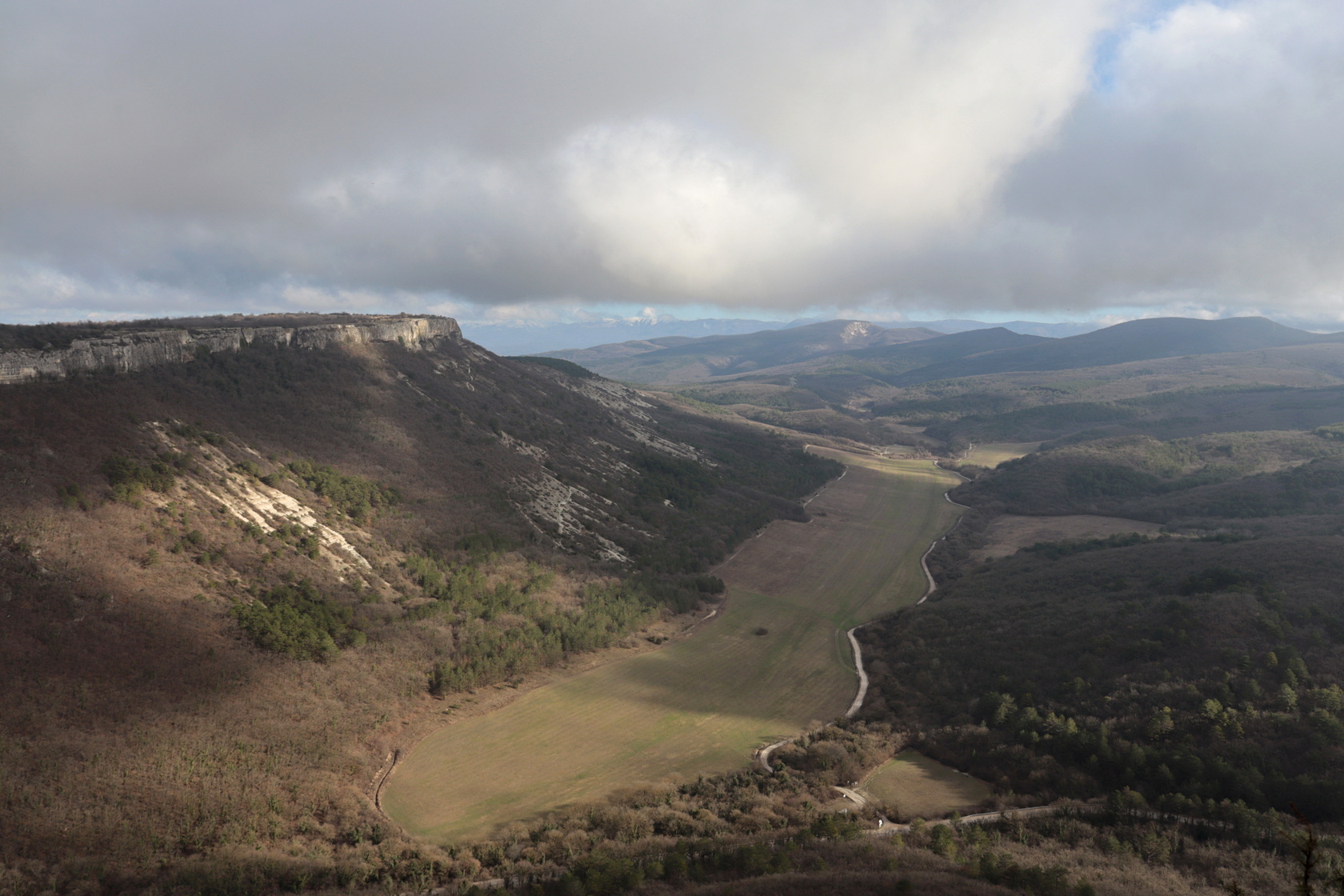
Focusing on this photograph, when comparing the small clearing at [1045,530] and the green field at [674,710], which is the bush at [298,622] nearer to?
the green field at [674,710]

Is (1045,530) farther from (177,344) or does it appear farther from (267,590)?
(177,344)

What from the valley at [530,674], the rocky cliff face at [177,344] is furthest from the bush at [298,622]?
the rocky cliff face at [177,344]

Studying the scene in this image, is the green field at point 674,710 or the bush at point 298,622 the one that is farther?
the bush at point 298,622

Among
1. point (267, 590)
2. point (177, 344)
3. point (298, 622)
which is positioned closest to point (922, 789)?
point (298, 622)

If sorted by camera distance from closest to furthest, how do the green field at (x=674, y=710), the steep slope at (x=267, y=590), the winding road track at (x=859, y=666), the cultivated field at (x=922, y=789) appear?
the steep slope at (x=267, y=590) < the cultivated field at (x=922, y=789) < the green field at (x=674, y=710) < the winding road track at (x=859, y=666)

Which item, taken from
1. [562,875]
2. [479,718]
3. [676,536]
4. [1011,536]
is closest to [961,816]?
[562,875]

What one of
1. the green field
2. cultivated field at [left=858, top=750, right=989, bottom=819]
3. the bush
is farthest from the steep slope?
cultivated field at [left=858, top=750, right=989, bottom=819]
